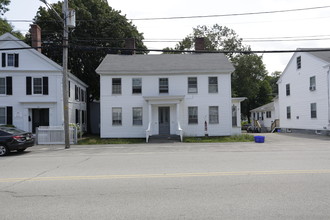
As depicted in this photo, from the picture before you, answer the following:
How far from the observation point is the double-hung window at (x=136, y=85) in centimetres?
2366

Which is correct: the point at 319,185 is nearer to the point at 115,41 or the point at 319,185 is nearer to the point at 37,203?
the point at 37,203

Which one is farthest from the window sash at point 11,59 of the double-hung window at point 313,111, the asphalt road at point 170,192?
the double-hung window at point 313,111

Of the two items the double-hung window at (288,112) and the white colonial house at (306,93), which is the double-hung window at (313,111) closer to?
the white colonial house at (306,93)

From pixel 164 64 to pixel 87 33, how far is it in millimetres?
13333

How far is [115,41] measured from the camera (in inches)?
1275

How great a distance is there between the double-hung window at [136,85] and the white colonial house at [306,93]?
16690 millimetres

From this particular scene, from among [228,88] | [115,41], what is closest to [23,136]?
[228,88]

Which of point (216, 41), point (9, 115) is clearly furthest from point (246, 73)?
point (9, 115)

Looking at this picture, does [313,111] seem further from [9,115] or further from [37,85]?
[9,115]

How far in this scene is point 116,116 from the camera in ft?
77.3

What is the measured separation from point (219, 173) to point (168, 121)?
1559 cm

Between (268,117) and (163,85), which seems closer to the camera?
(163,85)

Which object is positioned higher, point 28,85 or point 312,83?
point 312,83

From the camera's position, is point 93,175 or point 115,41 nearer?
point 93,175
